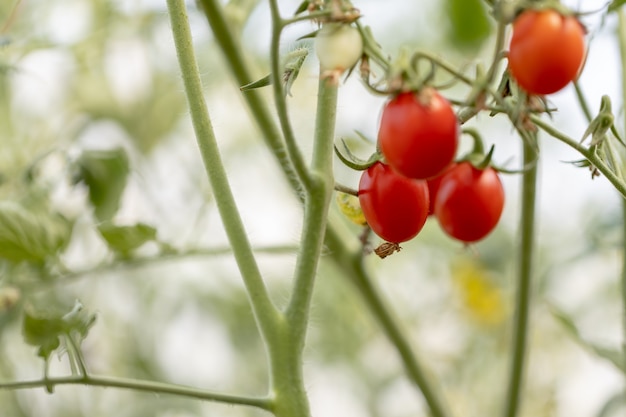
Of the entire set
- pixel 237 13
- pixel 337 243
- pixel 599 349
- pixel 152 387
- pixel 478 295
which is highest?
pixel 478 295

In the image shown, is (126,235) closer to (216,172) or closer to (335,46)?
(216,172)

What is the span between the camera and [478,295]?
1.38 m

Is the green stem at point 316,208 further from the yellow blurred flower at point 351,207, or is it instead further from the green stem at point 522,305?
the green stem at point 522,305

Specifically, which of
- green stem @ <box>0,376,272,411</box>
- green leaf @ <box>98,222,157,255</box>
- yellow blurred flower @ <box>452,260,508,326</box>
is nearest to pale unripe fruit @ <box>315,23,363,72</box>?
green stem @ <box>0,376,272,411</box>

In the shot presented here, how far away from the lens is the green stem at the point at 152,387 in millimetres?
459

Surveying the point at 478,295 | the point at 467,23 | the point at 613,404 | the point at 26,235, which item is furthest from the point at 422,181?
the point at 478,295

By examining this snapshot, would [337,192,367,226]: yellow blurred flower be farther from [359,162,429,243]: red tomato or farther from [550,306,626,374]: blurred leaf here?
[550,306,626,374]: blurred leaf

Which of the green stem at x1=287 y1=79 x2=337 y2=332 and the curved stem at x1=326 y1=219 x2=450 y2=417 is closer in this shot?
the green stem at x1=287 y1=79 x2=337 y2=332

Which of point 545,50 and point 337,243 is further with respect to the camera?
point 337,243

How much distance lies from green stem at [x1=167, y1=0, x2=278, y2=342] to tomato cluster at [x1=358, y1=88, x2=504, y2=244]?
67mm

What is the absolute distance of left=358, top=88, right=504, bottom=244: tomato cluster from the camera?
14.7 inches

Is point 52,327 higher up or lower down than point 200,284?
lower down

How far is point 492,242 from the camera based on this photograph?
145 cm

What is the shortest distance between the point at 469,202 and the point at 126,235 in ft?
0.94
